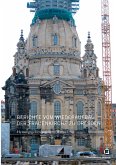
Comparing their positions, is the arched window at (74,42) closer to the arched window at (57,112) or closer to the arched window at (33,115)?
the arched window at (57,112)

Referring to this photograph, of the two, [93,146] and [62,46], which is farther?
[62,46]

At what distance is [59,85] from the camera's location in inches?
3169

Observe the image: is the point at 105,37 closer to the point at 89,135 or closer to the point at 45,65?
the point at 45,65

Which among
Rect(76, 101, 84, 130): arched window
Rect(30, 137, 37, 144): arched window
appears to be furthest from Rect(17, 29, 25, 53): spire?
Rect(30, 137, 37, 144): arched window

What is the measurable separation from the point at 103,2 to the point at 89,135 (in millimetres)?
25134

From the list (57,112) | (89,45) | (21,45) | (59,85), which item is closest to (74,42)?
(89,45)

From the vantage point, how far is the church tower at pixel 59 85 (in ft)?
261

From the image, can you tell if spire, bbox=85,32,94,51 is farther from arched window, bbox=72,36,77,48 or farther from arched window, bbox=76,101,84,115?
arched window, bbox=76,101,84,115

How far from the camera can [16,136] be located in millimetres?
79125

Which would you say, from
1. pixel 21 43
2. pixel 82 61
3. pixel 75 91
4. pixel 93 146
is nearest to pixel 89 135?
pixel 93 146

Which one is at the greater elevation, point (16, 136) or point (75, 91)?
point (75, 91)

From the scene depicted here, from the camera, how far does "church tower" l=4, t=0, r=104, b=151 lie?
7969cm

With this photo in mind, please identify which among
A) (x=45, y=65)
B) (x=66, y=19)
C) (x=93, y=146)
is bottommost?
(x=93, y=146)

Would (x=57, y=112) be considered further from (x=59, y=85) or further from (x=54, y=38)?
(x=54, y=38)
